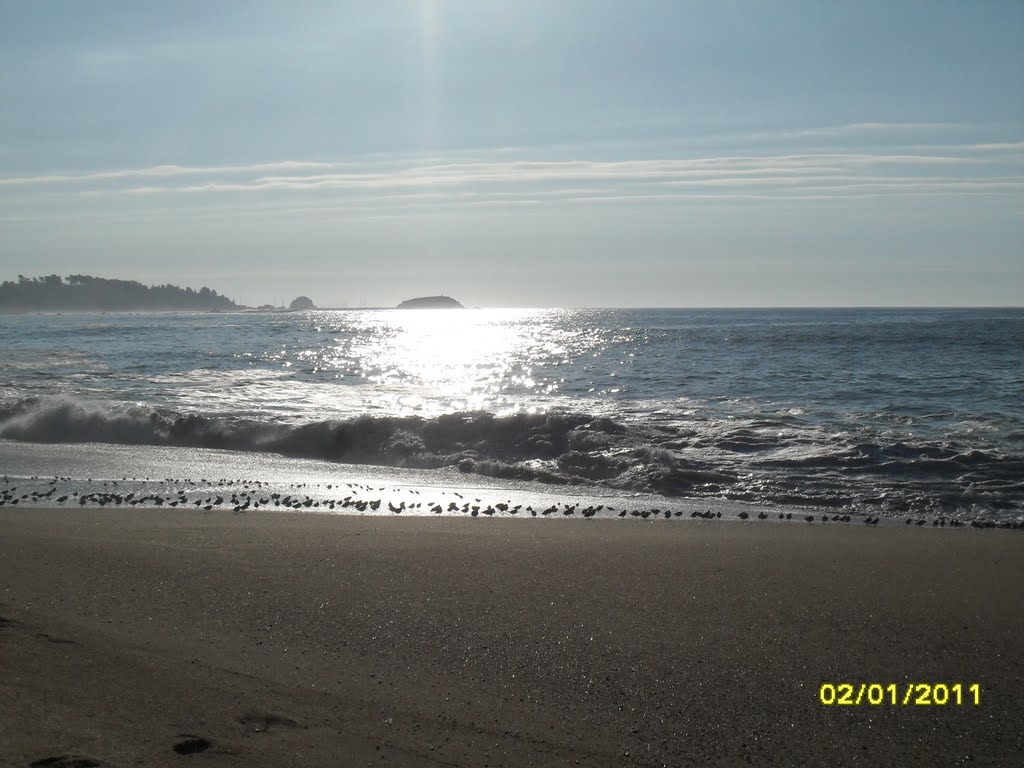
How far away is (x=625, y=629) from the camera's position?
5250mm

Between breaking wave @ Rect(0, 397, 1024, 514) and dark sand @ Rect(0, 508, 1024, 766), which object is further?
breaking wave @ Rect(0, 397, 1024, 514)

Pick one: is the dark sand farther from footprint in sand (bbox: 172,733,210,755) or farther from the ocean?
the ocean

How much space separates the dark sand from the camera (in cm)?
383

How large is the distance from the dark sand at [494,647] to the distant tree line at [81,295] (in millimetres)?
144419

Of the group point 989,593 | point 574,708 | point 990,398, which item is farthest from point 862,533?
point 990,398

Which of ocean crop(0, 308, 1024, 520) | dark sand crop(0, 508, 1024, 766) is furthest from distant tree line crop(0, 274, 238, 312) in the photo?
dark sand crop(0, 508, 1024, 766)

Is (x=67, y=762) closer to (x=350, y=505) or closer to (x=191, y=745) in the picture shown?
(x=191, y=745)

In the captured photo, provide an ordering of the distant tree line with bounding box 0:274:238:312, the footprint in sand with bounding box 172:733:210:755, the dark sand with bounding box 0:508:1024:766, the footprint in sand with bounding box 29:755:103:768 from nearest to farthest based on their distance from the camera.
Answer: the footprint in sand with bounding box 29:755:103:768 < the footprint in sand with bounding box 172:733:210:755 < the dark sand with bounding box 0:508:1024:766 < the distant tree line with bounding box 0:274:238:312

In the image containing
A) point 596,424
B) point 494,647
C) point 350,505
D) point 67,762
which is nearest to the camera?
point 67,762

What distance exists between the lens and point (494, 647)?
16.3 feet

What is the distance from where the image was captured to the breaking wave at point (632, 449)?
1062cm

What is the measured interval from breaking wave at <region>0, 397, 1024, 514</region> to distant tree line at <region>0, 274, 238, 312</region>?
440 feet

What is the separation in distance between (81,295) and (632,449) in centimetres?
15082
